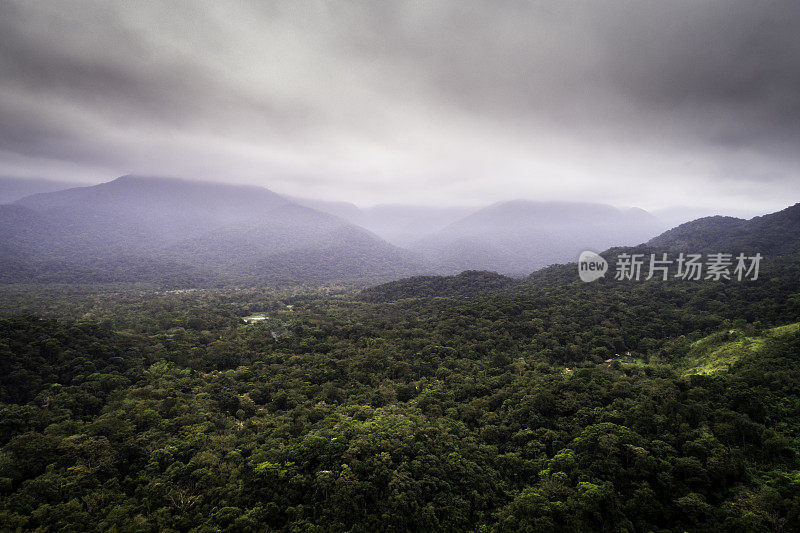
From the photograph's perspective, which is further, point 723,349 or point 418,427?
point 723,349

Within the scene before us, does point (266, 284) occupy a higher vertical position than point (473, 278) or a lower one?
lower

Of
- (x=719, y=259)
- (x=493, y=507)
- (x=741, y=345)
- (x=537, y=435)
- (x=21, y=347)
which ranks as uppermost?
(x=719, y=259)

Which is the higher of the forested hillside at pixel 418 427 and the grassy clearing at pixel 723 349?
the grassy clearing at pixel 723 349

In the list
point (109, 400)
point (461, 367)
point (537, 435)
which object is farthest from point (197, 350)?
point (537, 435)

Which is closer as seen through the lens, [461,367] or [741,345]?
[741,345]

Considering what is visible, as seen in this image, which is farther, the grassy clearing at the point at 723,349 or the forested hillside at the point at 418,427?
the grassy clearing at the point at 723,349

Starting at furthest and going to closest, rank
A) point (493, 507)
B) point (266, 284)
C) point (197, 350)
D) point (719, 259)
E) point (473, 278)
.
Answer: point (266, 284)
point (473, 278)
point (719, 259)
point (197, 350)
point (493, 507)

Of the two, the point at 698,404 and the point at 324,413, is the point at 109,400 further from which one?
the point at 698,404

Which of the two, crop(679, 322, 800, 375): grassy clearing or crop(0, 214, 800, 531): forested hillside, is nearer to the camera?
crop(0, 214, 800, 531): forested hillside

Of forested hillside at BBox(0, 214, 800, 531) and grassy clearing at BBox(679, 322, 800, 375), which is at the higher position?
grassy clearing at BBox(679, 322, 800, 375)

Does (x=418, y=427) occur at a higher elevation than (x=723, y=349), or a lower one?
lower

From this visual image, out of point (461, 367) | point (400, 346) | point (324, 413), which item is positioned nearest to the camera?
point (324, 413)
